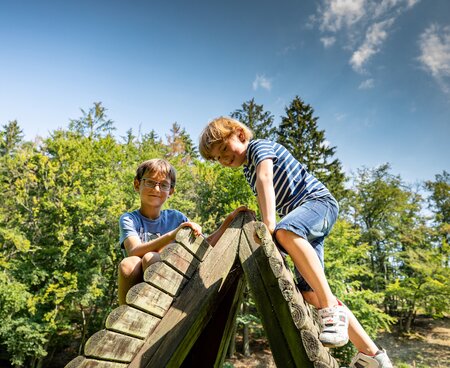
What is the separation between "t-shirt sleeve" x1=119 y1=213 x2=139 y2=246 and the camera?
2.38m

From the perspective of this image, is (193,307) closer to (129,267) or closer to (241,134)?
(129,267)

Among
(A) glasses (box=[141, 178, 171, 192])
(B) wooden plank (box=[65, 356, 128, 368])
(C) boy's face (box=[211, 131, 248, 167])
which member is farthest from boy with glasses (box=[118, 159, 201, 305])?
(B) wooden plank (box=[65, 356, 128, 368])

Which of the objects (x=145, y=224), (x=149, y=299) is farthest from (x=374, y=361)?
(x=145, y=224)

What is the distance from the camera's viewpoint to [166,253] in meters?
1.66

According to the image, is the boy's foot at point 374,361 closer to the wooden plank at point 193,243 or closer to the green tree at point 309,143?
the wooden plank at point 193,243

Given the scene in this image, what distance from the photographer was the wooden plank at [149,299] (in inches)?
58.6

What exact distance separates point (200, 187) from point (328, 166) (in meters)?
11.1

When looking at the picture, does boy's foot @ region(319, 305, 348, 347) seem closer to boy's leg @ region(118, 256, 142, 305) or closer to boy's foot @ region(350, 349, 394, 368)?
boy's foot @ region(350, 349, 394, 368)

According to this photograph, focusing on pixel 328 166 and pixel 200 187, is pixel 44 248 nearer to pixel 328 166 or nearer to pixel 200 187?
pixel 200 187

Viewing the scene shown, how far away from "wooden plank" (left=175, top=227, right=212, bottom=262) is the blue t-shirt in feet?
2.52

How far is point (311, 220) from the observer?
6.50 feet

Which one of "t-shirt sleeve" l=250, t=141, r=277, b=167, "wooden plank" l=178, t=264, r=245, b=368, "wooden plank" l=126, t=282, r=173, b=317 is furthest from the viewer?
"wooden plank" l=178, t=264, r=245, b=368

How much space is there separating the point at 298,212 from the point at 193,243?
71 centimetres

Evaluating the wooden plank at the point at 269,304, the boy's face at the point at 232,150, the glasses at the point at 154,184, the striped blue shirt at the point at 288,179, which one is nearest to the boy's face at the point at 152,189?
the glasses at the point at 154,184
